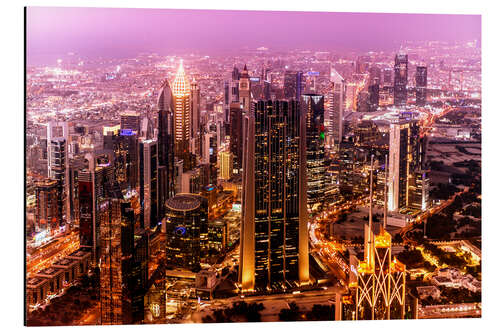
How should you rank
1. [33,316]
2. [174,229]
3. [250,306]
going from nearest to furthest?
[33,316], [250,306], [174,229]

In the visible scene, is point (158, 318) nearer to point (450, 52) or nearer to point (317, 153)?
point (317, 153)

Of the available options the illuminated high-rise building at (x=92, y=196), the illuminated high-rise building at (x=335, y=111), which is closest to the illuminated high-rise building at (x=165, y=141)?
the illuminated high-rise building at (x=92, y=196)

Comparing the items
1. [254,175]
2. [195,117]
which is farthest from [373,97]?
[195,117]

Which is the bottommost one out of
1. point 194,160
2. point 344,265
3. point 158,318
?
point 158,318

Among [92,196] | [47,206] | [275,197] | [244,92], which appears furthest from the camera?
[275,197]

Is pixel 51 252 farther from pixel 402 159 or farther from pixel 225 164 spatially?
pixel 402 159

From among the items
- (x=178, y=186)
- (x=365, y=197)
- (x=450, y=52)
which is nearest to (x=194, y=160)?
(x=178, y=186)

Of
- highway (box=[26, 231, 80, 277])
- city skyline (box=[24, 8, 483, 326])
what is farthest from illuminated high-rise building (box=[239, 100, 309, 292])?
highway (box=[26, 231, 80, 277])
